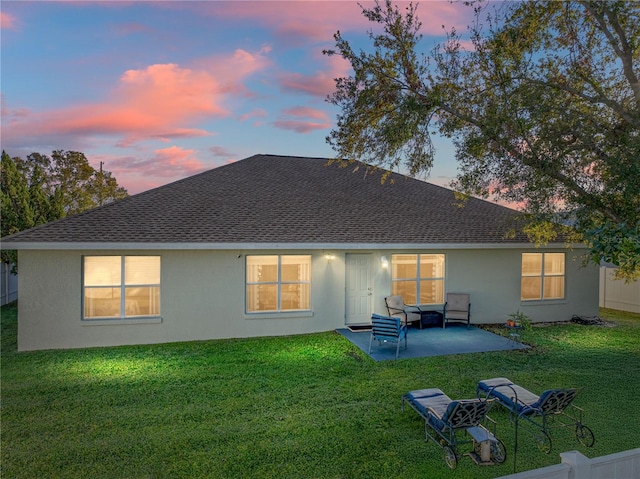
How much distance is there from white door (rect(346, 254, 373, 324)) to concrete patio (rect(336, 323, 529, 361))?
0.77 m

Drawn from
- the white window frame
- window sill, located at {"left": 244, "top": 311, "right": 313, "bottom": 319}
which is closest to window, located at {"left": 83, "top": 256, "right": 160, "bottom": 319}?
window sill, located at {"left": 244, "top": 311, "right": 313, "bottom": 319}

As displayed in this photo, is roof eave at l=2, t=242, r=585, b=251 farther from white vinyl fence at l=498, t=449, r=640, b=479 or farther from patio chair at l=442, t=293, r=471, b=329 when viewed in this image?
white vinyl fence at l=498, t=449, r=640, b=479

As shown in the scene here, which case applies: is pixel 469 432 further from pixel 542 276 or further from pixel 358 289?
pixel 542 276

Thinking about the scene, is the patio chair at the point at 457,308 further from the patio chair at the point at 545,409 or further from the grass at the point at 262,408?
the patio chair at the point at 545,409

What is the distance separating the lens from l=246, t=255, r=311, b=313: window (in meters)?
11.9

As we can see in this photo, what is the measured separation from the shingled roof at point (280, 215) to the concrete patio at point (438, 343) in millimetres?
2731

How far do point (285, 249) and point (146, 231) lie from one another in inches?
152

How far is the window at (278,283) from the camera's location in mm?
11867

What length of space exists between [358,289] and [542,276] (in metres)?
6.94

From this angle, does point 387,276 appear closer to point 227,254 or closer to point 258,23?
point 227,254

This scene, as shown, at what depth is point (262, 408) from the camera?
6.45 metres

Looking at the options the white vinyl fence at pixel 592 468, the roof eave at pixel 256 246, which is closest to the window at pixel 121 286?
the roof eave at pixel 256 246

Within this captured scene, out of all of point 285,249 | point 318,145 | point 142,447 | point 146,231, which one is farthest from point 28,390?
point 318,145

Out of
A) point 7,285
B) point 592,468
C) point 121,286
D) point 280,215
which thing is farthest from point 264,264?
point 7,285
